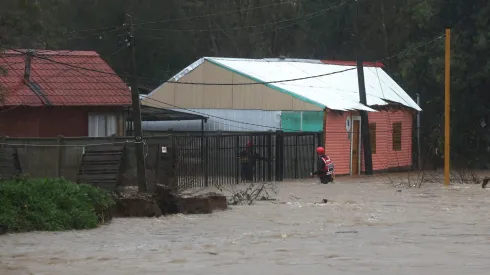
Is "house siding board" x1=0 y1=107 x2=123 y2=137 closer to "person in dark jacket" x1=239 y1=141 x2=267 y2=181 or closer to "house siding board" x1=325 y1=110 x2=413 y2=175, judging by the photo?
"person in dark jacket" x1=239 y1=141 x2=267 y2=181

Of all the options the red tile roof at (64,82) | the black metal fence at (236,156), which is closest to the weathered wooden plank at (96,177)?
the black metal fence at (236,156)

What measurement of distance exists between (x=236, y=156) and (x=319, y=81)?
1076cm

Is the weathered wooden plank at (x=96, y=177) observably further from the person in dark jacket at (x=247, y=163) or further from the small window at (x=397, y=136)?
the small window at (x=397, y=136)

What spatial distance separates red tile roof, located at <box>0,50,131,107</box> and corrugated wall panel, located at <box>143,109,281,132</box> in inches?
273

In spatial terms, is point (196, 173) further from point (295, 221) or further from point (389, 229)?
point (389, 229)

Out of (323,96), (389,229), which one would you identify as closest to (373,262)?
(389,229)

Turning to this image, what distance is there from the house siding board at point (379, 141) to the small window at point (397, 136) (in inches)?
7.5

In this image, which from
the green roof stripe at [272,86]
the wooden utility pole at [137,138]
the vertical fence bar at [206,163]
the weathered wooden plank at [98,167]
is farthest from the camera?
the green roof stripe at [272,86]

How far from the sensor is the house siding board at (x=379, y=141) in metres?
39.0

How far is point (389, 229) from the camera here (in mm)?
19719

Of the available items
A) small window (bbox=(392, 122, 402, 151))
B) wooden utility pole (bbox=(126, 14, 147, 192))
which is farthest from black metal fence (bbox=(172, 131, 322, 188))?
small window (bbox=(392, 122, 402, 151))

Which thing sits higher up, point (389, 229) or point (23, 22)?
point (23, 22)

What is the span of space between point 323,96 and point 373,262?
986 inches

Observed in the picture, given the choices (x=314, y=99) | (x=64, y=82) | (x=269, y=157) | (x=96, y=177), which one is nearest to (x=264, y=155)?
(x=269, y=157)
